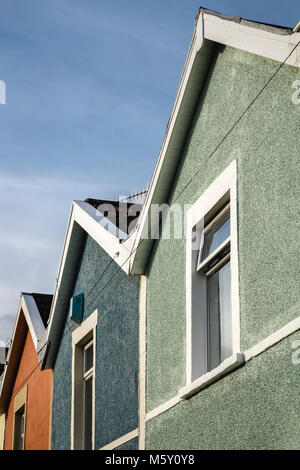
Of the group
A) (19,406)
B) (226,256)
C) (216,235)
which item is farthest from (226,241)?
(19,406)

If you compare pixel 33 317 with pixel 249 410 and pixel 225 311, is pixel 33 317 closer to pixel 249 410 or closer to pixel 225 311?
pixel 225 311

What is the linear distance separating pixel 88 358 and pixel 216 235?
4983 millimetres

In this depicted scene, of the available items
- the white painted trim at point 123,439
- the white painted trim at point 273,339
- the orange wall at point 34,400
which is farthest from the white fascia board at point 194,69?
the orange wall at point 34,400

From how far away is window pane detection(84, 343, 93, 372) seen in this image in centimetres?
1291

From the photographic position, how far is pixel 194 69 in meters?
9.00

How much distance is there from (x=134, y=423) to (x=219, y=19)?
4549 millimetres

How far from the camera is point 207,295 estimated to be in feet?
28.7

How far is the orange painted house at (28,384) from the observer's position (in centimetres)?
1505

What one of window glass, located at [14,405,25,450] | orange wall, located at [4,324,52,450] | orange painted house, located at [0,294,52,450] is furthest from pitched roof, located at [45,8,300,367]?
window glass, located at [14,405,25,450]

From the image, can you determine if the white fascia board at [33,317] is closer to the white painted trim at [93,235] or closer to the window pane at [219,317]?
the white painted trim at [93,235]

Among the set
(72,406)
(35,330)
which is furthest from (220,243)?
(35,330)

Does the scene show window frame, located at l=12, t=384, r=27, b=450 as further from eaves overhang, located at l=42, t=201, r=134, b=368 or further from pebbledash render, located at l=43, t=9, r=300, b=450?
pebbledash render, located at l=43, t=9, r=300, b=450

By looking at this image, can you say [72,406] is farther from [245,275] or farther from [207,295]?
[245,275]
